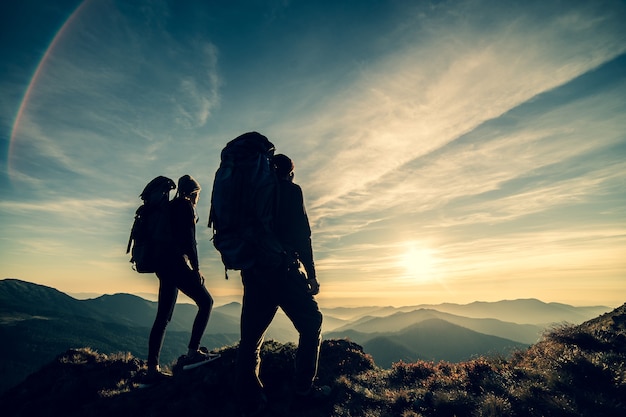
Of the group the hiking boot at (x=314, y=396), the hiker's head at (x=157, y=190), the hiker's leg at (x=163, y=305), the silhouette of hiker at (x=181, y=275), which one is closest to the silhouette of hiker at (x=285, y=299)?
the hiking boot at (x=314, y=396)

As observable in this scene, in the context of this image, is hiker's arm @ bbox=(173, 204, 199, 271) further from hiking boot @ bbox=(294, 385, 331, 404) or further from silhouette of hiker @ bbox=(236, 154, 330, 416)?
hiking boot @ bbox=(294, 385, 331, 404)

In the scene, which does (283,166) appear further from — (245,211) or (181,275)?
(181,275)

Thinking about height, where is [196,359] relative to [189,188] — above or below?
below

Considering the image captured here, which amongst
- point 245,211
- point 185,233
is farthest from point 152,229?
point 245,211

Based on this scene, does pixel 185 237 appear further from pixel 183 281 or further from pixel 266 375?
Answer: pixel 266 375

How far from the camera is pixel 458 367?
240 inches

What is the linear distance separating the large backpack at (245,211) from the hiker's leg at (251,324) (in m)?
0.29

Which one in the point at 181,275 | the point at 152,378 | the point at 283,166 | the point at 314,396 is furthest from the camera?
the point at 152,378

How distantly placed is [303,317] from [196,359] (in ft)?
10.3

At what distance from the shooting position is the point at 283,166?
4.34 metres

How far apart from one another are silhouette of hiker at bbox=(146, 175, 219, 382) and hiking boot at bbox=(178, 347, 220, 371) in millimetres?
24

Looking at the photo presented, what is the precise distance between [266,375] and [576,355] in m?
5.14

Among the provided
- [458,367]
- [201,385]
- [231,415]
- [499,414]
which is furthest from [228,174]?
[458,367]

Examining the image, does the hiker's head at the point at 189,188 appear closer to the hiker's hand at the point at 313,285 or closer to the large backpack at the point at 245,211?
the large backpack at the point at 245,211
